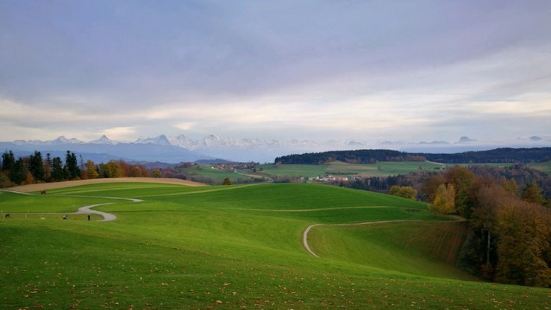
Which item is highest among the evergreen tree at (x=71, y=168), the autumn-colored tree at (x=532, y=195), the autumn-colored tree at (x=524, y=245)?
the evergreen tree at (x=71, y=168)

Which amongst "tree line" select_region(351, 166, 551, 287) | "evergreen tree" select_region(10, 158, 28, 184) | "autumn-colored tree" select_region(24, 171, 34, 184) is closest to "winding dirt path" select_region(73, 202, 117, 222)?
"tree line" select_region(351, 166, 551, 287)

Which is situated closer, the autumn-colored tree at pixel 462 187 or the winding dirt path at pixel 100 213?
the winding dirt path at pixel 100 213

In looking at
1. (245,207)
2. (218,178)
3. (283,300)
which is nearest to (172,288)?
(283,300)

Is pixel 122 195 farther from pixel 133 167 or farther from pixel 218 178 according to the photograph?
pixel 218 178

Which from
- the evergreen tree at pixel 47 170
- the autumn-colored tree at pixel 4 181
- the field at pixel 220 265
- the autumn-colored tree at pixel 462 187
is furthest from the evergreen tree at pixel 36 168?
the autumn-colored tree at pixel 462 187

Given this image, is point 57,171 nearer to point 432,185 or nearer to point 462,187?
point 432,185

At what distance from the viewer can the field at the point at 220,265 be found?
52.2 feet

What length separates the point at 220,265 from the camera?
77.3 feet

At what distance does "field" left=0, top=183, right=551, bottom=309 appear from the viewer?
52.2 ft

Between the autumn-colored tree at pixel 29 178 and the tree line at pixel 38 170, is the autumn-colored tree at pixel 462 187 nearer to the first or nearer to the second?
the tree line at pixel 38 170

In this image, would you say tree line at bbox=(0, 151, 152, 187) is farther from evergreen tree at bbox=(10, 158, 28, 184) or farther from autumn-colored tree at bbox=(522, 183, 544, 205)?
autumn-colored tree at bbox=(522, 183, 544, 205)

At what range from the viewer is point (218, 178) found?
586 ft

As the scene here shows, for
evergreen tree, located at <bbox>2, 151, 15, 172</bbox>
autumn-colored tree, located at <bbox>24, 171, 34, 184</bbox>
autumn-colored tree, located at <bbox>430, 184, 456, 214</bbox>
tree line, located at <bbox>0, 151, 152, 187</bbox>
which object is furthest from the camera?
evergreen tree, located at <bbox>2, 151, 15, 172</bbox>

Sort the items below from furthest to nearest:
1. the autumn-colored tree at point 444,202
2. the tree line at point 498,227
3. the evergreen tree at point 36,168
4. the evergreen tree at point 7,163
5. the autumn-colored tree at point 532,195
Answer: the evergreen tree at point 36,168 → the evergreen tree at point 7,163 → the autumn-colored tree at point 532,195 → the autumn-colored tree at point 444,202 → the tree line at point 498,227
